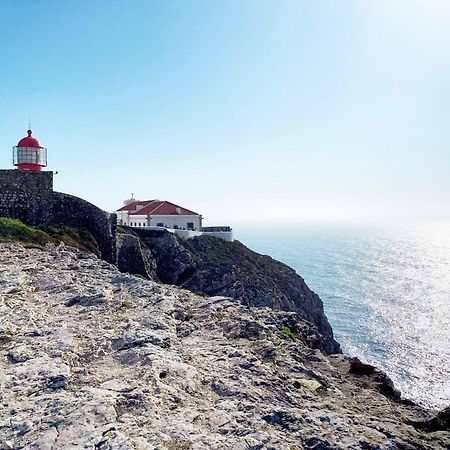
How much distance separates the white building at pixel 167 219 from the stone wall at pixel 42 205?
2877 centimetres

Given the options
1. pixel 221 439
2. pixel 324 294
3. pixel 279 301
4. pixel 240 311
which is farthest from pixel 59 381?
pixel 324 294

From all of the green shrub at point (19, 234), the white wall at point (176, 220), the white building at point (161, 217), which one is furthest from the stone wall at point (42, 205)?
the white wall at point (176, 220)

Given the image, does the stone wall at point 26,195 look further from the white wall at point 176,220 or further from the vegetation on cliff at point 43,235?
the white wall at point 176,220

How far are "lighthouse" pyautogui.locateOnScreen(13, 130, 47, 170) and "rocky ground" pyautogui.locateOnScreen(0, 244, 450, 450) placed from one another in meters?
21.7

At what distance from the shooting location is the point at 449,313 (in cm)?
7856

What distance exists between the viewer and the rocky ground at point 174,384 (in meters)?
5.90

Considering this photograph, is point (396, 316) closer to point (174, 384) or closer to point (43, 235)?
point (43, 235)

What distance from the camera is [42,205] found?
2781cm

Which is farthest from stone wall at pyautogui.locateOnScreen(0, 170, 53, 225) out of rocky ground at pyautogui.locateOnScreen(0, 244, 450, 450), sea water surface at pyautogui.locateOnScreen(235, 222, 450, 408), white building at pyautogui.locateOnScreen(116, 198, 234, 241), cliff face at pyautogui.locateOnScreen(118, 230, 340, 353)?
sea water surface at pyautogui.locateOnScreen(235, 222, 450, 408)

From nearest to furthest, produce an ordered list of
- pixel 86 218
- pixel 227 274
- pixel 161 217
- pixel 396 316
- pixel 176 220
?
pixel 86 218 → pixel 227 274 → pixel 161 217 → pixel 176 220 → pixel 396 316

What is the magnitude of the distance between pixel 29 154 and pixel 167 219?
3230 cm

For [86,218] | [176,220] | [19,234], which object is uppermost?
[86,218]

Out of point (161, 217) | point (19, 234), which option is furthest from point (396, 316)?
point (19, 234)

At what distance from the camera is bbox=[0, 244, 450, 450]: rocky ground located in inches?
232
